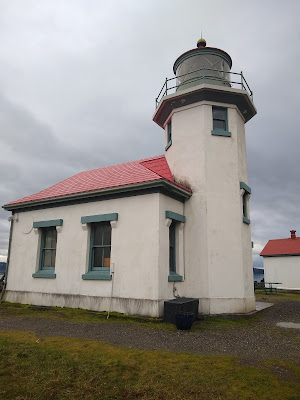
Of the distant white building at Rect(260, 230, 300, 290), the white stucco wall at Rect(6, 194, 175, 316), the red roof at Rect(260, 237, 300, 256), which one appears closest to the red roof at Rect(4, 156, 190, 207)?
the white stucco wall at Rect(6, 194, 175, 316)

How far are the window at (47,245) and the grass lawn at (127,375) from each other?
6.71 metres

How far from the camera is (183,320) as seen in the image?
8.59m

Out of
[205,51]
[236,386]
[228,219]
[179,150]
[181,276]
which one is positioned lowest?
[236,386]

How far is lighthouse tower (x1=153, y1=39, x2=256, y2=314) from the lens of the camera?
11242 mm

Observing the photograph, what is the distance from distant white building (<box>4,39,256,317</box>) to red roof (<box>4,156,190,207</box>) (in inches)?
3.5

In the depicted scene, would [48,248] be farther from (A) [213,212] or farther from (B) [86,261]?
(A) [213,212]

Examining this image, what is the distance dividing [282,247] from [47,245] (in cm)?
2336

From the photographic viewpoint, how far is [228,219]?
11719mm

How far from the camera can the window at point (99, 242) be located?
37.2ft

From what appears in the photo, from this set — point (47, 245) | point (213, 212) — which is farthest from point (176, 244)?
point (47, 245)

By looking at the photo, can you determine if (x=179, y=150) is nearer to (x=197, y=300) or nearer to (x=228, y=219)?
(x=228, y=219)

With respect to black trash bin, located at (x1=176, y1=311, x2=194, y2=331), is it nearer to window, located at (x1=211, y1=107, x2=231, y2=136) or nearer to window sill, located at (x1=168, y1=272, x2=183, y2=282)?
window sill, located at (x1=168, y1=272, x2=183, y2=282)

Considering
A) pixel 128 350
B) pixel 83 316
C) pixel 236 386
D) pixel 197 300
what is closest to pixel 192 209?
pixel 197 300

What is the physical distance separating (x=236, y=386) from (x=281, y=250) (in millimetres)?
26697
